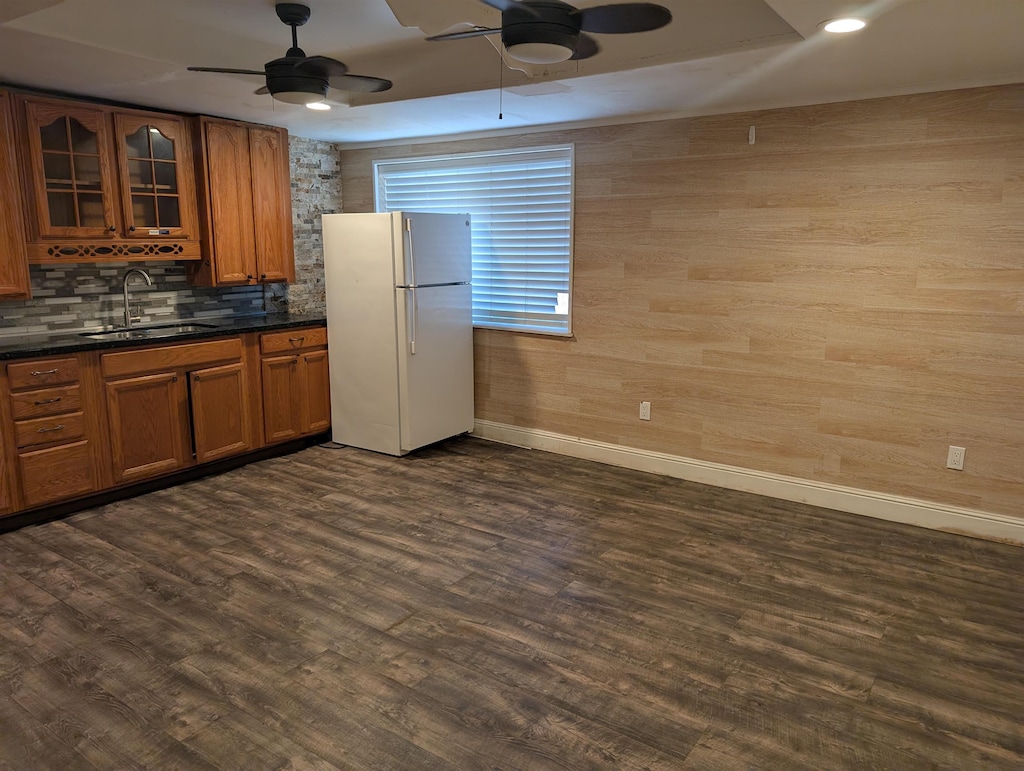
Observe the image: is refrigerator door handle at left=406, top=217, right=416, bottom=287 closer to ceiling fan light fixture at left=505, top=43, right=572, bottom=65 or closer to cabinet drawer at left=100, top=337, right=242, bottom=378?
cabinet drawer at left=100, top=337, right=242, bottom=378

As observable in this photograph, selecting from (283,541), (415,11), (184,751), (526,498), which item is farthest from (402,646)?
(415,11)

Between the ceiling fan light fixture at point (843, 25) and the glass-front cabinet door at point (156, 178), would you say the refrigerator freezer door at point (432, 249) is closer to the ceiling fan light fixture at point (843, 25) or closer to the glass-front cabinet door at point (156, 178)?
the glass-front cabinet door at point (156, 178)

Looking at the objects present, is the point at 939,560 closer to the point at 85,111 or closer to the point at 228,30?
the point at 228,30

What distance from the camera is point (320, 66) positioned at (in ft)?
9.49

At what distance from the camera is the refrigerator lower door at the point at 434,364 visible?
179 inches

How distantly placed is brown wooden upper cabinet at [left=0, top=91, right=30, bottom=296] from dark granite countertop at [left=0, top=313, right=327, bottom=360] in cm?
31

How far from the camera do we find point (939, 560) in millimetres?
3230

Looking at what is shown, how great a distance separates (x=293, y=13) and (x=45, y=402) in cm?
229

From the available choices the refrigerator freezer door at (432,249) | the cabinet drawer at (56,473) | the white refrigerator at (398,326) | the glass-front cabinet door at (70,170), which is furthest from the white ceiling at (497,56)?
the cabinet drawer at (56,473)

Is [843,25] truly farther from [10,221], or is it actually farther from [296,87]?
[10,221]

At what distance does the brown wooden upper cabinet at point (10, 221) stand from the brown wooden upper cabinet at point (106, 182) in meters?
0.07

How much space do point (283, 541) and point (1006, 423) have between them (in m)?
3.55

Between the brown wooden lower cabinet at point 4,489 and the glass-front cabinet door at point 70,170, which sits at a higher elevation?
the glass-front cabinet door at point 70,170

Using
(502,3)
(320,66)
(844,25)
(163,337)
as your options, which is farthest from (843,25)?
(163,337)
